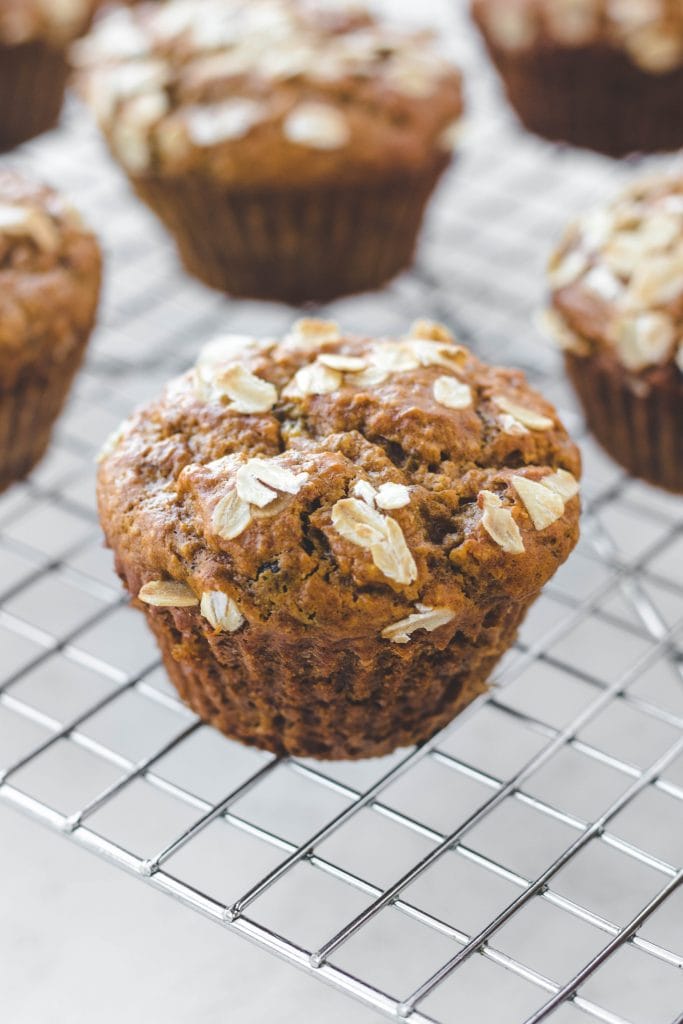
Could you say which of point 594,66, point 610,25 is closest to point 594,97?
point 594,66

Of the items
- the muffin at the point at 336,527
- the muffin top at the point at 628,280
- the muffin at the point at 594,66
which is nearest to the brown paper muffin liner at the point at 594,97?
the muffin at the point at 594,66

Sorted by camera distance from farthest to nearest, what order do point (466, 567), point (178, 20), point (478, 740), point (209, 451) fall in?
point (178, 20) < point (478, 740) < point (209, 451) < point (466, 567)

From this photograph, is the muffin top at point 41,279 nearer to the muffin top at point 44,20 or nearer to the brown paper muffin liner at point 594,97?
the muffin top at point 44,20

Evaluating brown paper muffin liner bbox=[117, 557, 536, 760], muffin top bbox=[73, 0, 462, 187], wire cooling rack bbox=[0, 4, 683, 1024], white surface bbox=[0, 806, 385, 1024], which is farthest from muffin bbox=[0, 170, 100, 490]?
white surface bbox=[0, 806, 385, 1024]

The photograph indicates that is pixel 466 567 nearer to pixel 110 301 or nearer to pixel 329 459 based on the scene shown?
pixel 329 459

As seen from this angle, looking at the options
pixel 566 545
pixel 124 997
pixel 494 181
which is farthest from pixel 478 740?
pixel 494 181

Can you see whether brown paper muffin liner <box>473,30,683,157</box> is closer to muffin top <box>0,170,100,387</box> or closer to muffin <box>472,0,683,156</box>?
muffin <box>472,0,683,156</box>

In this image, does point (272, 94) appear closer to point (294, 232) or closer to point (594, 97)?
point (294, 232)
